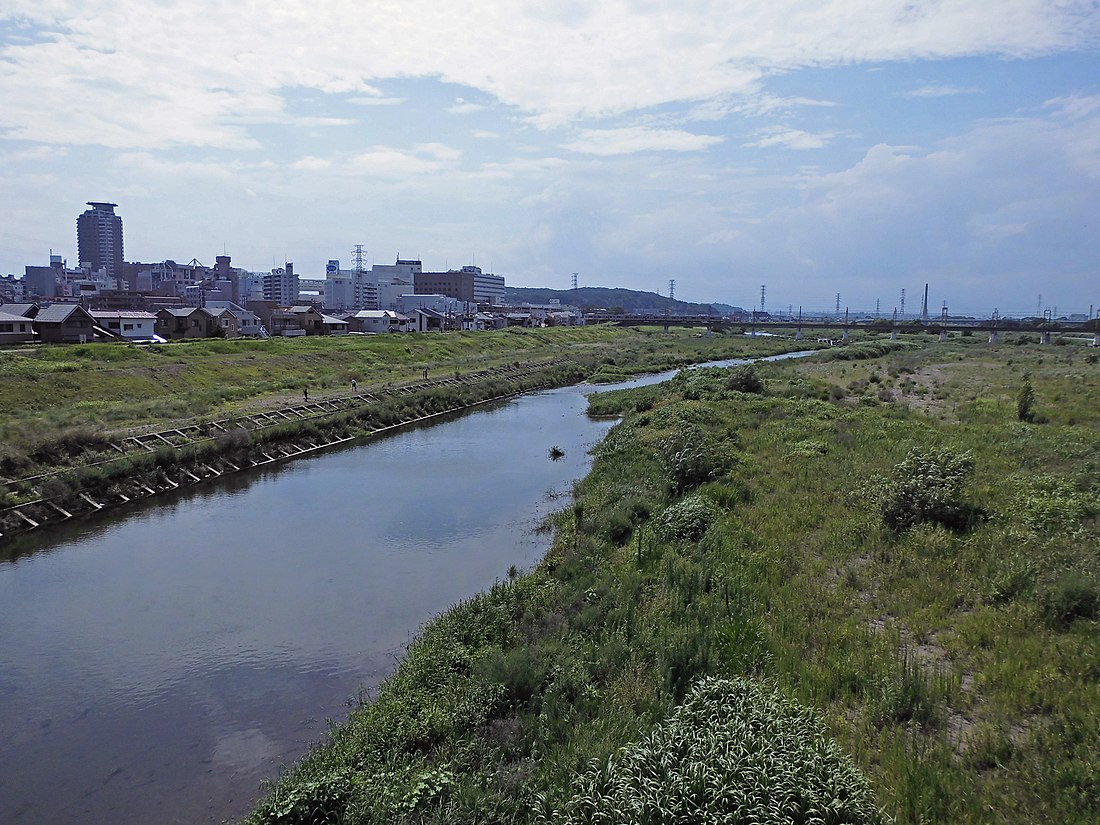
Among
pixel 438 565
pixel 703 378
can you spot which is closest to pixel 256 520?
pixel 438 565

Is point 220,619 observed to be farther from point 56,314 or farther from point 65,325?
point 56,314

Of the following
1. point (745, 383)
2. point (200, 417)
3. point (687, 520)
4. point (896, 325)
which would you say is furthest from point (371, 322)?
point (896, 325)

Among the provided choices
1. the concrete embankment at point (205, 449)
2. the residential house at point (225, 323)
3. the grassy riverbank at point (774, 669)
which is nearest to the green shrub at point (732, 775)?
the grassy riverbank at point (774, 669)

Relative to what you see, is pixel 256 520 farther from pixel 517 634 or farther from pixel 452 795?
pixel 452 795

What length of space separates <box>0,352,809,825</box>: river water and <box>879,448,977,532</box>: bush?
753cm

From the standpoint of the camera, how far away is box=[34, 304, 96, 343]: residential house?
51562 mm

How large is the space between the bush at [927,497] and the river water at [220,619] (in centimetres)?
753

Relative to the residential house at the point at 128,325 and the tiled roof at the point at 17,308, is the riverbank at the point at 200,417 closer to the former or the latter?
the residential house at the point at 128,325

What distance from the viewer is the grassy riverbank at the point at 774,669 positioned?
602 cm

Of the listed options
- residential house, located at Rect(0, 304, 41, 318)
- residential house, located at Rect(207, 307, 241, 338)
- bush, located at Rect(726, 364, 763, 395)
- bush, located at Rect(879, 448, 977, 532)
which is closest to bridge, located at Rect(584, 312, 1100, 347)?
bush, located at Rect(726, 364, 763, 395)

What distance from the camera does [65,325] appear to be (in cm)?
5200

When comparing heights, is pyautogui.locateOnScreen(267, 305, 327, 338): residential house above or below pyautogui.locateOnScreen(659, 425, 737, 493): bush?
above

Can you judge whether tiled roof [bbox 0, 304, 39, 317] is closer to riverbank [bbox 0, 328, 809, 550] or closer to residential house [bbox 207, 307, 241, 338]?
residential house [bbox 207, 307, 241, 338]

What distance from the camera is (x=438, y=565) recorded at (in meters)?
16.2
